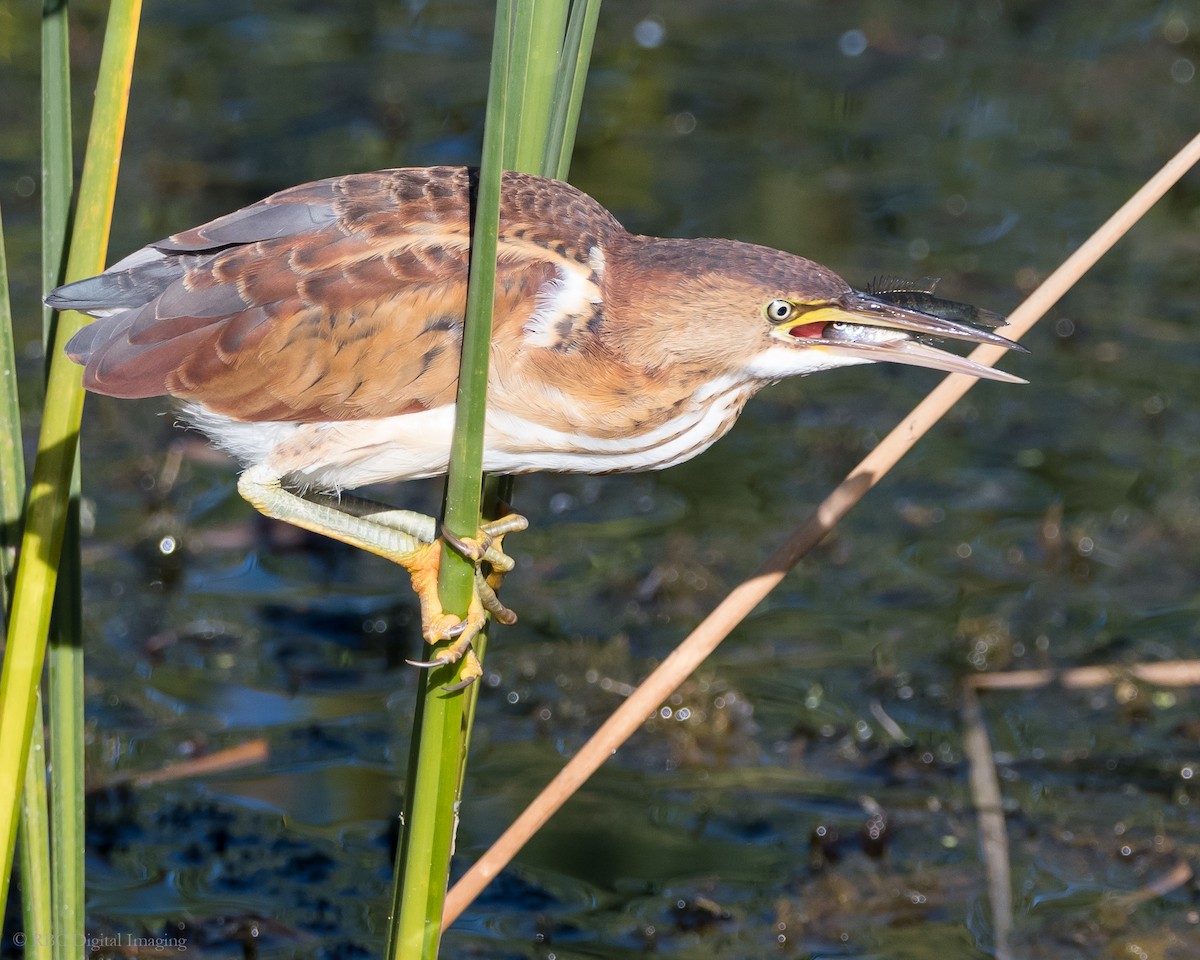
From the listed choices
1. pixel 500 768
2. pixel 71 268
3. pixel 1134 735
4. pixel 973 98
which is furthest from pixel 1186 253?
pixel 71 268

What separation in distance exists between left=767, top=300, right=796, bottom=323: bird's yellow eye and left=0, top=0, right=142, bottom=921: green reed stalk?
1.01m

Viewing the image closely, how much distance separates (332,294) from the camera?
104 inches

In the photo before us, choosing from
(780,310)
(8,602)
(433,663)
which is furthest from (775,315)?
(8,602)

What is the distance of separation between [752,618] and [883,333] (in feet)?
9.06

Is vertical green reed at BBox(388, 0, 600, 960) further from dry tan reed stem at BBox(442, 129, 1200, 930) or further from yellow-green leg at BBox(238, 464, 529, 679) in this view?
dry tan reed stem at BBox(442, 129, 1200, 930)

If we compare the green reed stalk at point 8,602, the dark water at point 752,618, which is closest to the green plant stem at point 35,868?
the green reed stalk at point 8,602

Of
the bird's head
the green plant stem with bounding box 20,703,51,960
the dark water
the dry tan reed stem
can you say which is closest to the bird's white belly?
the bird's head

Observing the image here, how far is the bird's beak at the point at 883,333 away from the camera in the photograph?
249 cm

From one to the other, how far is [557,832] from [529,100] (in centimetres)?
254

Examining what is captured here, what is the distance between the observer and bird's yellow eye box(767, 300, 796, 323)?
258 cm

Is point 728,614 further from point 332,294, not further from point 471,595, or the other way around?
point 332,294

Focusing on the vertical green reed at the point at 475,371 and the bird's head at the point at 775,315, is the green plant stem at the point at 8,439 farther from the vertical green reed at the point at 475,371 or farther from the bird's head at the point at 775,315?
the bird's head at the point at 775,315

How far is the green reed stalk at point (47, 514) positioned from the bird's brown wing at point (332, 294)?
5.6 inches

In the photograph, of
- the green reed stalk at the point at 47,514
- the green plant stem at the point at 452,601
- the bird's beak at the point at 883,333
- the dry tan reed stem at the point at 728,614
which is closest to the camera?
the green plant stem at the point at 452,601
